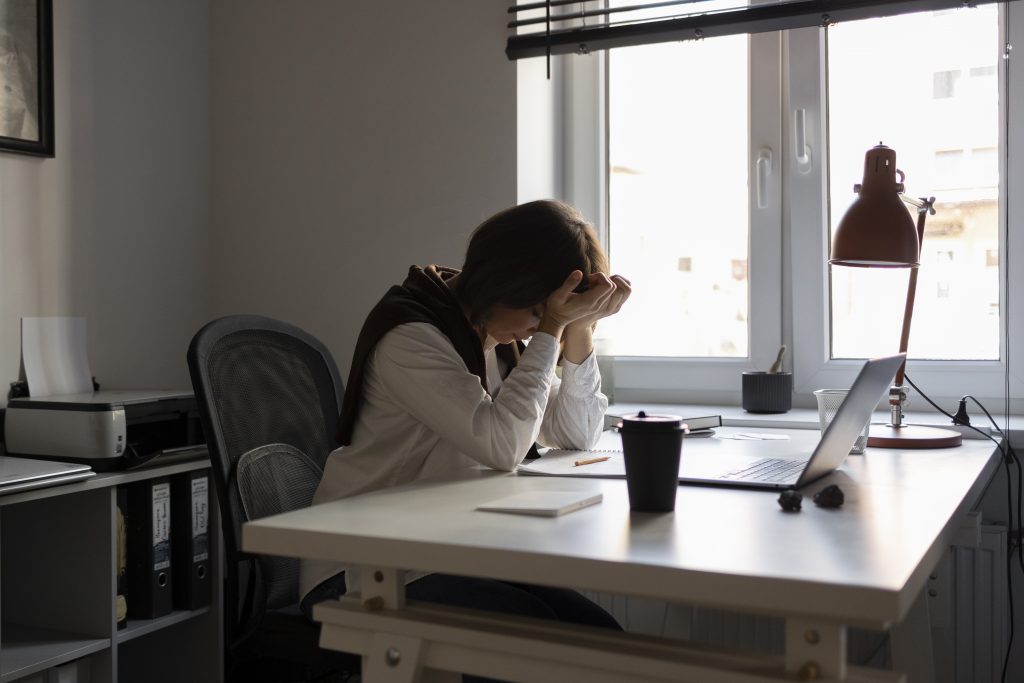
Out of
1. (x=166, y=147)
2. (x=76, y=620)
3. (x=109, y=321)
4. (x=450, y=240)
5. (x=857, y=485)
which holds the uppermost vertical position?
(x=166, y=147)

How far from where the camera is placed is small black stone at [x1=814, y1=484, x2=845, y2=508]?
3.75 feet

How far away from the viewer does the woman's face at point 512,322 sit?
5.33 ft

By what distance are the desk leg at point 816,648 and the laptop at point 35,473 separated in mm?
1344

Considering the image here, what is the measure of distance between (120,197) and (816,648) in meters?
2.11

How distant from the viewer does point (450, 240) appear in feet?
8.02

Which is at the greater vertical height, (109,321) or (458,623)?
(109,321)

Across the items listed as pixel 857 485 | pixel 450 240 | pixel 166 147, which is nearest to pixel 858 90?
pixel 450 240

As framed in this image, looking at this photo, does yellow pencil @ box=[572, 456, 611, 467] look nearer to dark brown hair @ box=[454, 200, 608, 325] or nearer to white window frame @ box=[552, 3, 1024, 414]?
dark brown hair @ box=[454, 200, 608, 325]

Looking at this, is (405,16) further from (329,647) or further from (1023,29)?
(329,647)

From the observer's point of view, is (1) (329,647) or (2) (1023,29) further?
(2) (1023,29)

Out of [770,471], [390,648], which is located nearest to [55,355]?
[390,648]

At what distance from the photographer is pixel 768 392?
224 centimetres

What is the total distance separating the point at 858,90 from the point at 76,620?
6.80 ft

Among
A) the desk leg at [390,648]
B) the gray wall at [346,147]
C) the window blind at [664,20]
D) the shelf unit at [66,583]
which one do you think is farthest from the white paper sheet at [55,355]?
the desk leg at [390,648]
